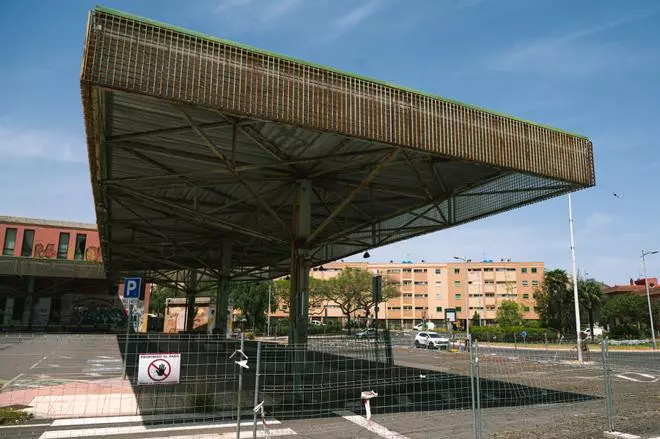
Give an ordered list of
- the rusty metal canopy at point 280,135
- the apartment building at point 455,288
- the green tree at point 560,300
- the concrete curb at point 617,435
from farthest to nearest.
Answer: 1. the apartment building at point 455,288
2. the green tree at point 560,300
3. the concrete curb at point 617,435
4. the rusty metal canopy at point 280,135

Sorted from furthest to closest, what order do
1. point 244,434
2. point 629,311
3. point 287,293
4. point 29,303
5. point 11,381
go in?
point 287,293 < point 629,311 < point 29,303 < point 11,381 < point 244,434

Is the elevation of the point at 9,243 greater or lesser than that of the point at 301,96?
greater

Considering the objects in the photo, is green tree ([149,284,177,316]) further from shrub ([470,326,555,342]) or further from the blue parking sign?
the blue parking sign

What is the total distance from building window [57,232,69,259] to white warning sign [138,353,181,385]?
50176mm

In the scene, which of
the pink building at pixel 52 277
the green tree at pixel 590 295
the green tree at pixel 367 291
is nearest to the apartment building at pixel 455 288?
the green tree at pixel 367 291

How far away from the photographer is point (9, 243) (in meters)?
49.8

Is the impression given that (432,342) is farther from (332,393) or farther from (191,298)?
(332,393)

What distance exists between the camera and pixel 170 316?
4631 centimetres

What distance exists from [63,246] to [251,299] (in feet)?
86.4

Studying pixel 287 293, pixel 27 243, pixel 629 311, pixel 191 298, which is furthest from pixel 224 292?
pixel 629 311

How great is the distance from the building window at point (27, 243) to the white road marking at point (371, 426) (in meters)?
51.0

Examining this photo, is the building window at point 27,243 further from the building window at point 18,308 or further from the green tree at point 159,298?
the green tree at point 159,298

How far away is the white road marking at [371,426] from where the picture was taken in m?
8.44

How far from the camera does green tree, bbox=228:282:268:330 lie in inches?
2726
